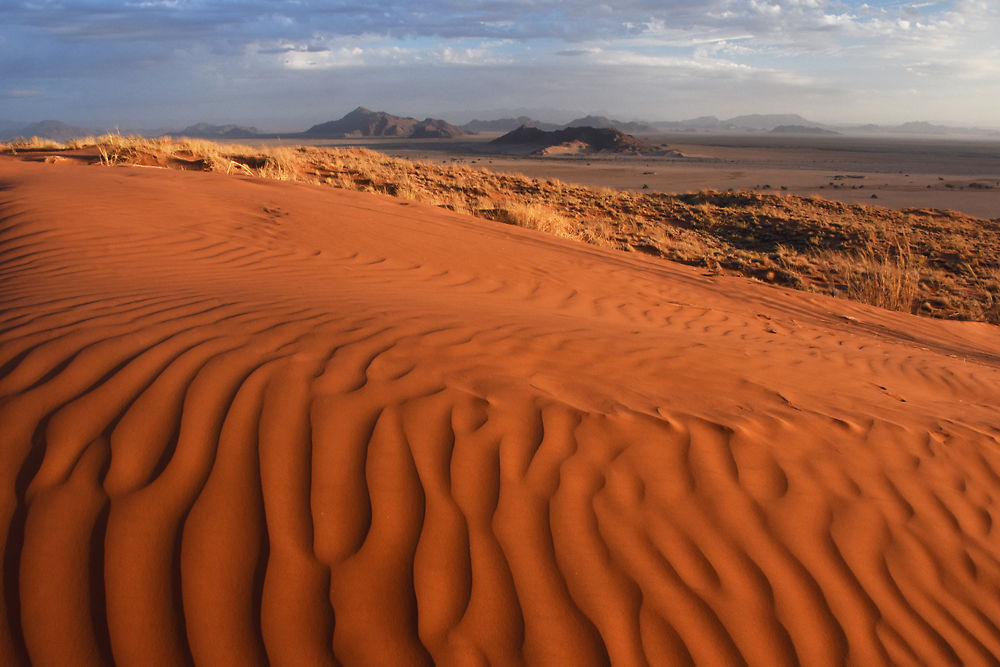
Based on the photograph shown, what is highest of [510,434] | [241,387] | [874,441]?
[241,387]

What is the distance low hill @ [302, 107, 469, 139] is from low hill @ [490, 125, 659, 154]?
34008 millimetres

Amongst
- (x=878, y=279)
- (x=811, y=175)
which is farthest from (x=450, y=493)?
(x=811, y=175)

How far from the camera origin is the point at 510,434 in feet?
9.27

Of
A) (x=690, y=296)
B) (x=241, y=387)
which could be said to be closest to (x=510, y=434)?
(x=241, y=387)

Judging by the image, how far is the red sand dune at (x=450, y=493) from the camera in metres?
1.88

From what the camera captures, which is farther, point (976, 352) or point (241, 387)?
point (976, 352)

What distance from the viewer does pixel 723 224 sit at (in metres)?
19.0

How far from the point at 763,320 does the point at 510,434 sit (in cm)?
546

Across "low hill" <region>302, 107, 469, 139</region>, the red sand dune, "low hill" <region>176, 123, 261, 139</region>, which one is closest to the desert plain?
the red sand dune

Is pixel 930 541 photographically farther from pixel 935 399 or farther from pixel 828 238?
pixel 828 238

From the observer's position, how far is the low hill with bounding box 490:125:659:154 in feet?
243

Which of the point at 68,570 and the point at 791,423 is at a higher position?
the point at 68,570

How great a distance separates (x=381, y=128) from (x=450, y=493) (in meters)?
137

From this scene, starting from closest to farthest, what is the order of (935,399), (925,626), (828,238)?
(925,626), (935,399), (828,238)
